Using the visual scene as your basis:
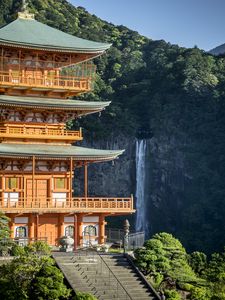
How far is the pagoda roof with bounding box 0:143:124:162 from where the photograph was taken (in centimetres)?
4397

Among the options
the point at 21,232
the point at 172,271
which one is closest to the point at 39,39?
the point at 21,232

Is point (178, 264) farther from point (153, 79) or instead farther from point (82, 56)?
point (153, 79)

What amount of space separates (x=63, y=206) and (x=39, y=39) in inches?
339

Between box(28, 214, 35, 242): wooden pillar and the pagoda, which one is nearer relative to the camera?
box(28, 214, 35, 242): wooden pillar

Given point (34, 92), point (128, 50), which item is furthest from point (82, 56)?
point (128, 50)

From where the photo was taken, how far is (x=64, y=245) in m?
40.9

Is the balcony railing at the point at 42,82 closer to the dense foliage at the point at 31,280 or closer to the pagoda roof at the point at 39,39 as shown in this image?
the pagoda roof at the point at 39,39

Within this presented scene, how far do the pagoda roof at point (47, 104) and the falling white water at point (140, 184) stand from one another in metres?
38.1

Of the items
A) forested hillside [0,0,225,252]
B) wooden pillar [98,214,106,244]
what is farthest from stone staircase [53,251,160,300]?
forested hillside [0,0,225,252]

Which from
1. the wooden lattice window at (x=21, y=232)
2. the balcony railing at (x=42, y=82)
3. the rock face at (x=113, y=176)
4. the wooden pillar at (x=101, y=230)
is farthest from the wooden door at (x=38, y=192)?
the rock face at (x=113, y=176)

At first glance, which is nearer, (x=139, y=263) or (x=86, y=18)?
(x=139, y=263)

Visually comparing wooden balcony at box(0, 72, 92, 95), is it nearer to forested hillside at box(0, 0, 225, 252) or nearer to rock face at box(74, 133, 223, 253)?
forested hillside at box(0, 0, 225, 252)

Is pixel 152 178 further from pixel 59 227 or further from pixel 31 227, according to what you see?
pixel 31 227

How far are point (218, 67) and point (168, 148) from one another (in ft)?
39.1
